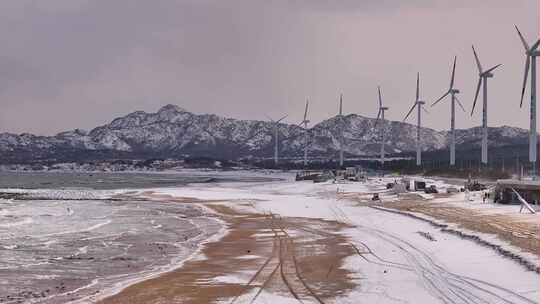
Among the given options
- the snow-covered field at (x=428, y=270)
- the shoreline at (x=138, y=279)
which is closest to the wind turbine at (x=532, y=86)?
the snow-covered field at (x=428, y=270)

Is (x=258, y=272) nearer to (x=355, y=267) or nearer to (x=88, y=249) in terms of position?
(x=355, y=267)

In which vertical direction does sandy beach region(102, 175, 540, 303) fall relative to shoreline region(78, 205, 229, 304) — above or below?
above

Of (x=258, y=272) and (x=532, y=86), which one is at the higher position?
(x=532, y=86)

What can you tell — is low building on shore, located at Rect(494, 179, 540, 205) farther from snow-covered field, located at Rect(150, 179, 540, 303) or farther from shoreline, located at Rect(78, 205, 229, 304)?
shoreline, located at Rect(78, 205, 229, 304)

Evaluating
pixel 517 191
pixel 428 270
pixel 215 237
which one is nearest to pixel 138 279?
pixel 428 270

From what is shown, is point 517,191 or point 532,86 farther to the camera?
point 532,86

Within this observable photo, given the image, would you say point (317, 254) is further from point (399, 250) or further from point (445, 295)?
point (445, 295)

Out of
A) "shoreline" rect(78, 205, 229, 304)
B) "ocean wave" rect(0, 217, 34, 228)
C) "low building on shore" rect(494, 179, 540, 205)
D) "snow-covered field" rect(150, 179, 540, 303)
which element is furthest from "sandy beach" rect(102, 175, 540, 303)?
"ocean wave" rect(0, 217, 34, 228)

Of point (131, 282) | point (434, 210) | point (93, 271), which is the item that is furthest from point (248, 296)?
point (434, 210)
